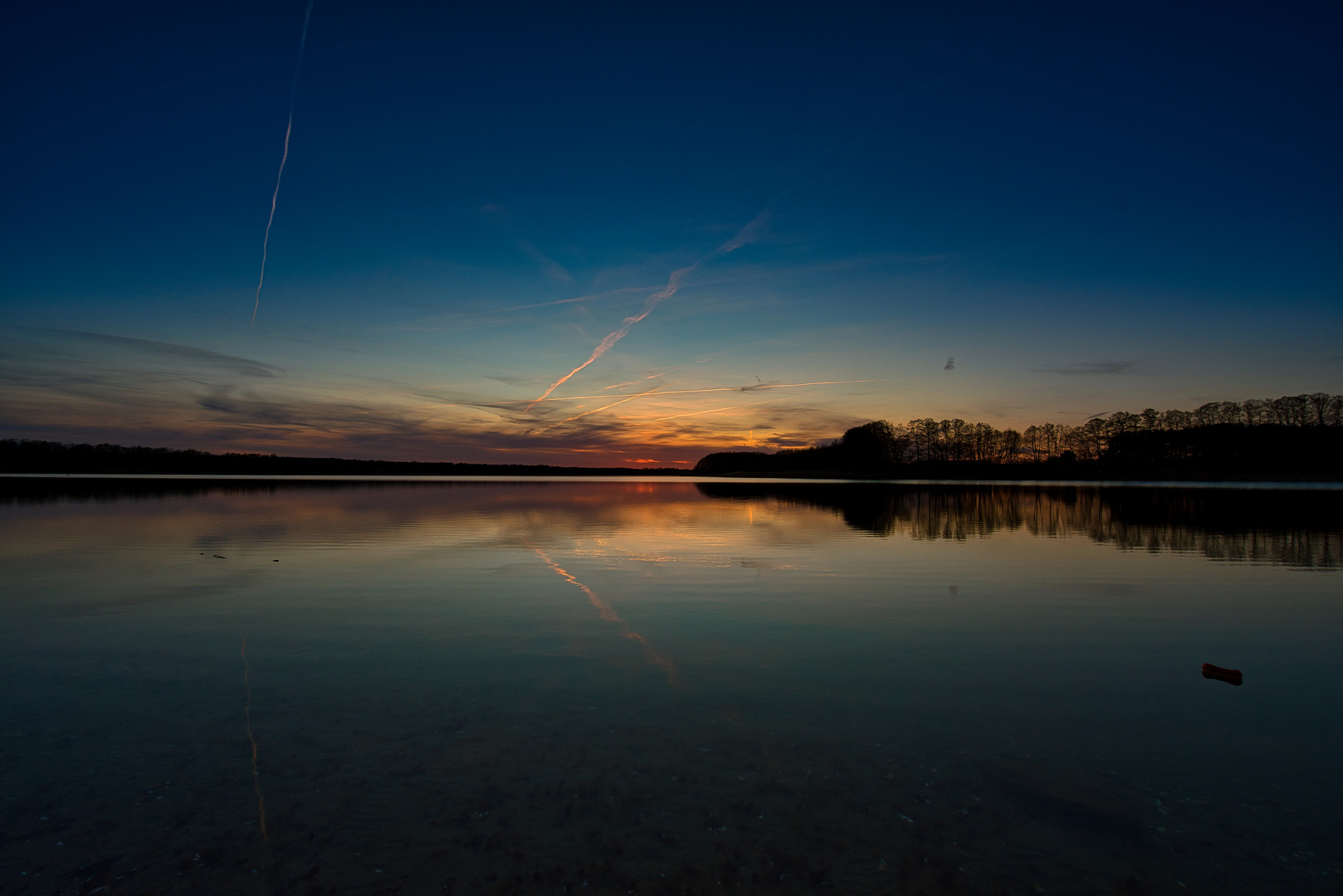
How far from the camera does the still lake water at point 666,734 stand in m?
4.54

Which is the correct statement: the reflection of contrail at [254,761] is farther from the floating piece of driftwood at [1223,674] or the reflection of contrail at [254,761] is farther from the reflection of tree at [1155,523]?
the reflection of tree at [1155,523]

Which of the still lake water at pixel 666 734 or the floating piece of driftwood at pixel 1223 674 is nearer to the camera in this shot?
the still lake water at pixel 666 734

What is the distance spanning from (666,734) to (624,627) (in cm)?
443

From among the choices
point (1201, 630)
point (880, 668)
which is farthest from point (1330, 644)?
point (880, 668)

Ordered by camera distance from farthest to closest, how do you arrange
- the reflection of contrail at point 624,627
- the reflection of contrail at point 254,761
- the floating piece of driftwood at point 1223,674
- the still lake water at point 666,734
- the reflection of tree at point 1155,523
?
the reflection of tree at point 1155,523
the reflection of contrail at point 624,627
the floating piece of driftwood at point 1223,674
the reflection of contrail at point 254,761
the still lake water at point 666,734

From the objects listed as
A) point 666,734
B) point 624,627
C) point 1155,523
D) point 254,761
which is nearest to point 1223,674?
point 666,734

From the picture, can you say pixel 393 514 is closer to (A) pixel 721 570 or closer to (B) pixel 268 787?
(A) pixel 721 570

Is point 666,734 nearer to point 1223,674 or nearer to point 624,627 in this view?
point 624,627

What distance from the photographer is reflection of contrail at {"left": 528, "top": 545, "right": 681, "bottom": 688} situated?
858 cm

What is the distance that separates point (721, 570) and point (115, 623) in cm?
1201

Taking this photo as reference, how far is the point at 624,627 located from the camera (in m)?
10.9

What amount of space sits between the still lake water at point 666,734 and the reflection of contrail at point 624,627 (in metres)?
0.09

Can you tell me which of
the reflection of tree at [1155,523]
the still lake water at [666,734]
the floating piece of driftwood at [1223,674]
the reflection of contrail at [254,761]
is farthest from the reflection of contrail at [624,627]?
the reflection of tree at [1155,523]

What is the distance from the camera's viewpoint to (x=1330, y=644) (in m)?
10.1
